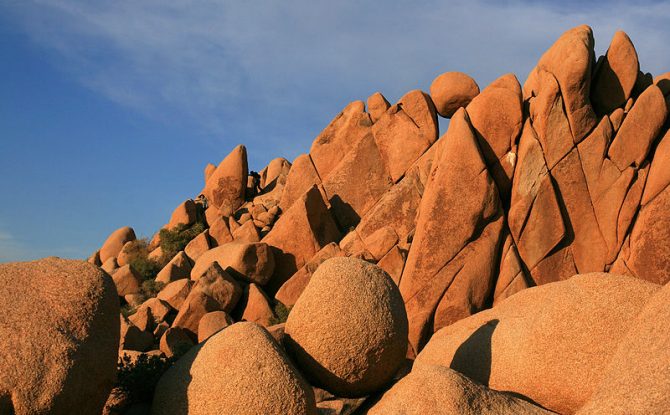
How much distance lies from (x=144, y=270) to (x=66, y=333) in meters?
26.0

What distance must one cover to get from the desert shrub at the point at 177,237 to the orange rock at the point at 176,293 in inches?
272

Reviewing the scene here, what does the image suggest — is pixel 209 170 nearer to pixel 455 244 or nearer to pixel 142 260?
pixel 142 260

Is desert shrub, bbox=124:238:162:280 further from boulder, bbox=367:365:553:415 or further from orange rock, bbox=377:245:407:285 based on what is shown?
boulder, bbox=367:365:553:415

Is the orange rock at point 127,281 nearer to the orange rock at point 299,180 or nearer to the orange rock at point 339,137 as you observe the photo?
the orange rock at point 299,180

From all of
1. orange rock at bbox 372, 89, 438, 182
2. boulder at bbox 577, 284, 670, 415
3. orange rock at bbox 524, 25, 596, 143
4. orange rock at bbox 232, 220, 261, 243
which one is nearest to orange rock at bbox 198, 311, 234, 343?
orange rock at bbox 232, 220, 261, 243

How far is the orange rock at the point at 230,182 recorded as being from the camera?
36.8m

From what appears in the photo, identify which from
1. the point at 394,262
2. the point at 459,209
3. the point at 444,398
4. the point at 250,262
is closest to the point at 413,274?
the point at 394,262

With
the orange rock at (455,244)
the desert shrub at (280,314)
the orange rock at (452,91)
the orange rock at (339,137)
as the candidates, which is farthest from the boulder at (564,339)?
the orange rock at (339,137)

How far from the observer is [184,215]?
119 feet

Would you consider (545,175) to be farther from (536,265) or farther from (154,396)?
(154,396)

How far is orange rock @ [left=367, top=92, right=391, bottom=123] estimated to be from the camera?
33.3 m

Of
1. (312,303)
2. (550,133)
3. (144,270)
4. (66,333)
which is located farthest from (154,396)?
(144,270)

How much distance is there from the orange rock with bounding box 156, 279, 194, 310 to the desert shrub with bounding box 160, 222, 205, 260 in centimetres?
690

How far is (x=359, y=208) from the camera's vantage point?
32.2 meters
